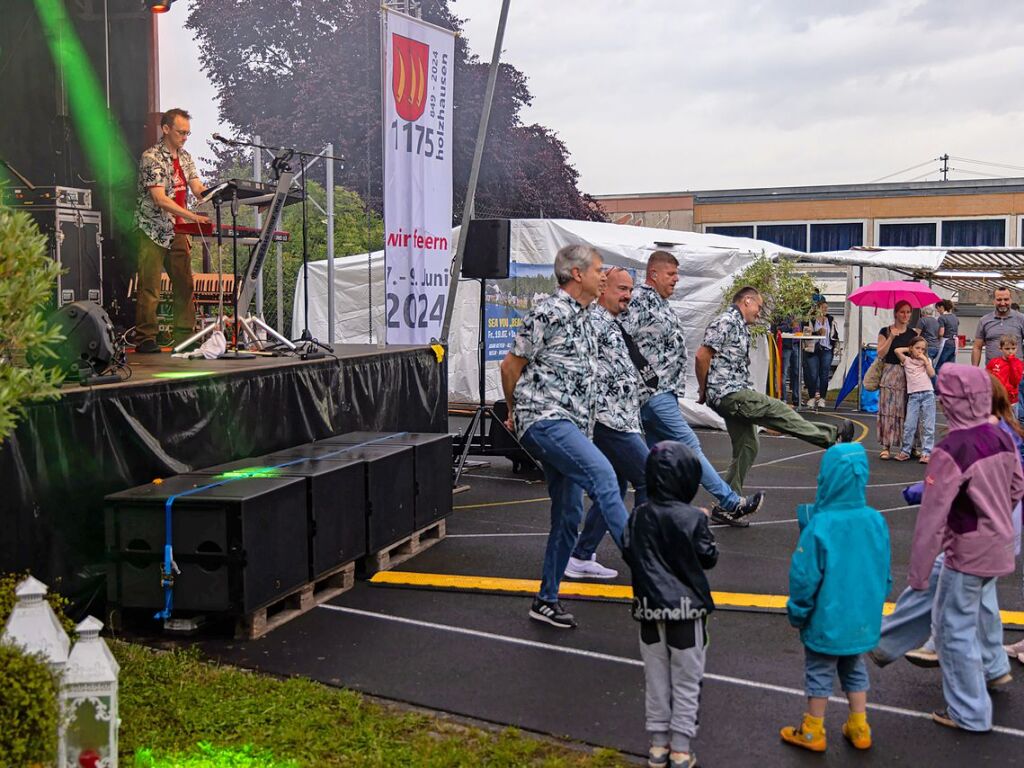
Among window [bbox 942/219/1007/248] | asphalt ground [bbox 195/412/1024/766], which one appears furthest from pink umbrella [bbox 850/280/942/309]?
window [bbox 942/219/1007/248]

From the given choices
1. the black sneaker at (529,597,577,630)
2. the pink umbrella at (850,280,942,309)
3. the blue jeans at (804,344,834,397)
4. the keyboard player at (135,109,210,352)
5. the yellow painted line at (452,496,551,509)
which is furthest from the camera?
the blue jeans at (804,344,834,397)

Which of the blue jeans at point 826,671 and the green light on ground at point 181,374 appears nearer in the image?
the blue jeans at point 826,671

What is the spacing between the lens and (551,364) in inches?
225

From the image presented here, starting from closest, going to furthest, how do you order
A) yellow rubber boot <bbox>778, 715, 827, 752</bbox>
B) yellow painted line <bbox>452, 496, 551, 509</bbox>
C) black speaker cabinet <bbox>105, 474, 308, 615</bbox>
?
yellow rubber boot <bbox>778, 715, 827, 752</bbox>
black speaker cabinet <bbox>105, 474, 308, 615</bbox>
yellow painted line <bbox>452, 496, 551, 509</bbox>

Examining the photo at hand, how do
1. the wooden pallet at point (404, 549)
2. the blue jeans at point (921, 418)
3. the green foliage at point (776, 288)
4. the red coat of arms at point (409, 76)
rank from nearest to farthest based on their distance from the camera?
1. the wooden pallet at point (404, 549)
2. the red coat of arms at point (409, 76)
3. the blue jeans at point (921, 418)
4. the green foliage at point (776, 288)

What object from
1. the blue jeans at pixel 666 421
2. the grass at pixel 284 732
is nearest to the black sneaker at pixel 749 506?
the blue jeans at pixel 666 421

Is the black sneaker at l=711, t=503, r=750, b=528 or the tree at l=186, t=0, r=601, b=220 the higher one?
the tree at l=186, t=0, r=601, b=220

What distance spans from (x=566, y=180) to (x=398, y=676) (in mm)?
31377

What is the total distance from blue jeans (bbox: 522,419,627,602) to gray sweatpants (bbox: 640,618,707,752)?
5.45 ft

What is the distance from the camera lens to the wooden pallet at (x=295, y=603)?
5609mm

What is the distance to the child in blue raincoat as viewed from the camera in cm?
406

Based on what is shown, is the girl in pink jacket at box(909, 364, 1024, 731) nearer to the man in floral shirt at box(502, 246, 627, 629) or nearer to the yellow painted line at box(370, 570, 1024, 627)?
the yellow painted line at box(370, 570, 1024, 627)

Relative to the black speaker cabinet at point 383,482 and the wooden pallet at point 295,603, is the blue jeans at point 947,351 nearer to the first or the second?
the black speaker cabinet at point 383,482

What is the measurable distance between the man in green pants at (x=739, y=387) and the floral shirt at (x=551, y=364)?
267 cm
